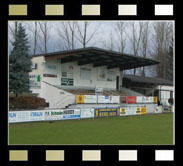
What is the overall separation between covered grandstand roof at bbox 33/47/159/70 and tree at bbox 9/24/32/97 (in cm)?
468

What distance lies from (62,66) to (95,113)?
10386 mm

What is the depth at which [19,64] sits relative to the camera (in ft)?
87.2

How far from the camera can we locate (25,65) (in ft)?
88.1

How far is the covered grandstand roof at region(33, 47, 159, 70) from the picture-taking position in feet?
103

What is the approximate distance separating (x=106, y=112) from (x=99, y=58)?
424 inches

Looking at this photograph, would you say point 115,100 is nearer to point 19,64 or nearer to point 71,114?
point 71,114

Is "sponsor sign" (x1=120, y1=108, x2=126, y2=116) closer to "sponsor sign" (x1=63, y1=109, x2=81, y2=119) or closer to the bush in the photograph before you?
"sponsor sign" (x1=63, y1=109, x2=81, y2=119)

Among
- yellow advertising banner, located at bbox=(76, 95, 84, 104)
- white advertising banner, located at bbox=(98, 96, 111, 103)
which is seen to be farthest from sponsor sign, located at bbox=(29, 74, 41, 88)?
white advertising banner, located at bbox=(98, 96, 111, 103)

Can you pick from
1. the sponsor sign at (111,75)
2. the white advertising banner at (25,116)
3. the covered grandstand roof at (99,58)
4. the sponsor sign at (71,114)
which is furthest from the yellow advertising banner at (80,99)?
the sponsor sign at (111,75)

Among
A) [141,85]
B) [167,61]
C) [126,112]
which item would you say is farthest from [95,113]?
[167,61]

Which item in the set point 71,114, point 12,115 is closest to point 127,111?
point 71,114

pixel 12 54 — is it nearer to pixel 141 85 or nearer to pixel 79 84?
pixel 79 84

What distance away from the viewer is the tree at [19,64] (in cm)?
2617

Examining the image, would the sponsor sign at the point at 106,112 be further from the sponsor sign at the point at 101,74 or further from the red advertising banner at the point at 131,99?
the sponsor sign at the point at 101,74
